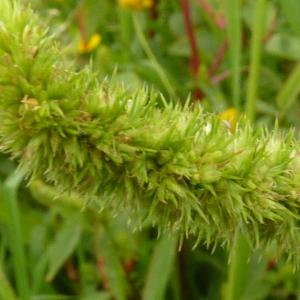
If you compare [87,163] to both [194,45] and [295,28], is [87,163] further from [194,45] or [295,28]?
[194,45]

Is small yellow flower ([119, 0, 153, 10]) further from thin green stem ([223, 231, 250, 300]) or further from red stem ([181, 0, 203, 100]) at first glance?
thin green stem ([223, 231, 250, 300])

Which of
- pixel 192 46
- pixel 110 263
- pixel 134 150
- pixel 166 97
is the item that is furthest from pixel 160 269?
pixel 134 150

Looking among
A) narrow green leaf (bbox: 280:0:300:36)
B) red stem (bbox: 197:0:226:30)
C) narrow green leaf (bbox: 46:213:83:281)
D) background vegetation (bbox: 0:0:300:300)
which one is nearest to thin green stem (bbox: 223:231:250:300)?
background vegetation (bbox: 0:0:300:300)

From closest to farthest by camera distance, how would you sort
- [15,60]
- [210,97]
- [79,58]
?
[15,60], [210,97], [79,58]

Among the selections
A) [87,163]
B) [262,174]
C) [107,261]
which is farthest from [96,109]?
[107,261]

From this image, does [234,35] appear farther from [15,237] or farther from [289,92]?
[15,237]

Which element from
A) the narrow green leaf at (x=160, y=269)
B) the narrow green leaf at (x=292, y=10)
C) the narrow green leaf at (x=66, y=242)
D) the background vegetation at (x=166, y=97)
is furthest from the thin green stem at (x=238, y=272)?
the narrow green leaf at (x=292, y=10)

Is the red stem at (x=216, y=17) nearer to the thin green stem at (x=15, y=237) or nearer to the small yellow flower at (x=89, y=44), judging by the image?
the small yellow flower at (x=89, y=44)
